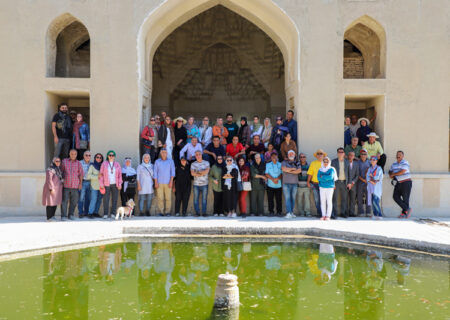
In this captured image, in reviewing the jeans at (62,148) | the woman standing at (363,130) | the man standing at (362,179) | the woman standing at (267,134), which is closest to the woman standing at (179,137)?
the woman standing at (267,134)

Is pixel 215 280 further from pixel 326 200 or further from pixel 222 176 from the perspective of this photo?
pixel 326 200

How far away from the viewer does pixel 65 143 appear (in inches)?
332

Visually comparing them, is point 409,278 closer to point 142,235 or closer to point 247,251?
point 247,251

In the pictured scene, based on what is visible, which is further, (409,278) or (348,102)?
(348,102)

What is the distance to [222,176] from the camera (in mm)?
8156

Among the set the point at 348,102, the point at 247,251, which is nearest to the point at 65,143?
the point at 247,251

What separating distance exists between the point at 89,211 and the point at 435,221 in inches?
245

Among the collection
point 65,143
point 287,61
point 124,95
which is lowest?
point 65,143

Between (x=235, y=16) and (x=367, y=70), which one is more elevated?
(x=235, y=16)

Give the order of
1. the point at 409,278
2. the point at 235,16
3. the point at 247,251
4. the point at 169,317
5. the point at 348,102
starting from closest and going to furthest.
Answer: the point at 169,317
the point at 409,278
the point at 247,251
the point at 348,102
the point at 235,16

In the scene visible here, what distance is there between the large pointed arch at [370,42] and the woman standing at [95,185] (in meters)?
5.52

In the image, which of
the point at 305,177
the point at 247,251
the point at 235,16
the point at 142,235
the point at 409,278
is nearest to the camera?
the point at 409,278

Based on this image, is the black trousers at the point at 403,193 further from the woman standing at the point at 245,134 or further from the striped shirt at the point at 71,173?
the striped shirt at the point at 71,173

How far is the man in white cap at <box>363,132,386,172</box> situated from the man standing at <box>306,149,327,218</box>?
3.18 ft
